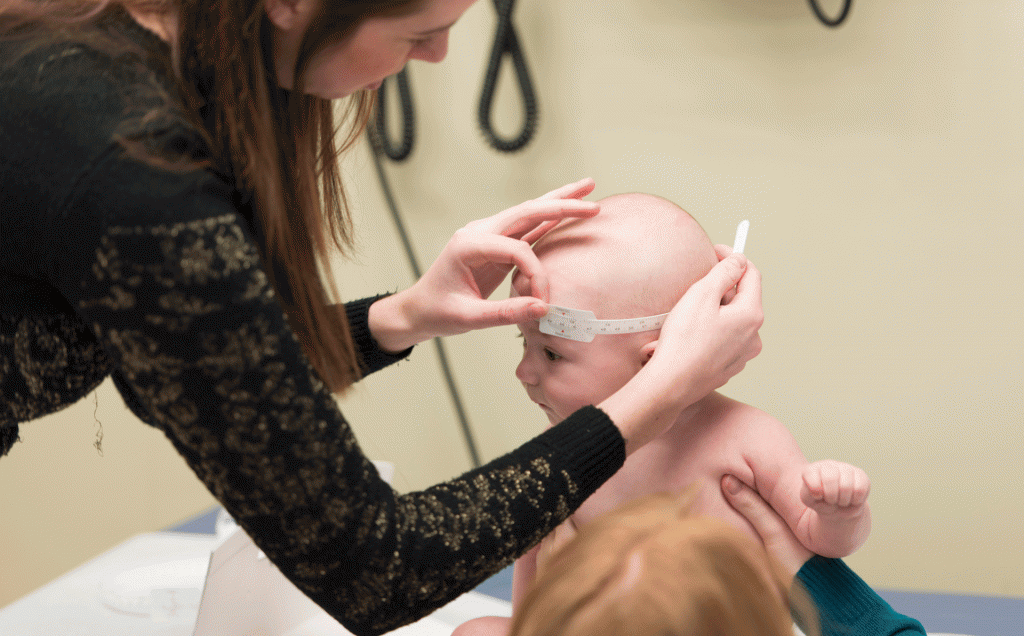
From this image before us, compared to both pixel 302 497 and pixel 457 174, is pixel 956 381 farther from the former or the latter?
pixel 302 497

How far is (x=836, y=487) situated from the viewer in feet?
2.30

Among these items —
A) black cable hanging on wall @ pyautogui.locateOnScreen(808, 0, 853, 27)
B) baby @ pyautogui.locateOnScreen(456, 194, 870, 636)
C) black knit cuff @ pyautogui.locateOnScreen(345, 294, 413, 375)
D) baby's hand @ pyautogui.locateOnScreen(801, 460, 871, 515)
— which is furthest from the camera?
black cable hanging on wall @ pyautogui.locateOnScreen(808, 0, 853, 27)

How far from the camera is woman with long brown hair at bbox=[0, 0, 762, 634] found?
1.65 ft

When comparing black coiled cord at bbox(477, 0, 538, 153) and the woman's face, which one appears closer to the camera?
the woman's face

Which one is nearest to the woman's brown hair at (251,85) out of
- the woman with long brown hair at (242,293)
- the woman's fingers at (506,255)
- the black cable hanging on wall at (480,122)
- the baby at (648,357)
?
the woman with long brown hair at (242,293)

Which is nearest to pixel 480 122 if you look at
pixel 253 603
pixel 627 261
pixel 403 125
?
pixel 403 125

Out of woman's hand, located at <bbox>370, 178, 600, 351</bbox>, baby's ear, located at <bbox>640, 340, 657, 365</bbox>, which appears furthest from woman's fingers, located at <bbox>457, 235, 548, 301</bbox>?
baby's ear, located at <bbox>640, 340, 657, 365</bbox>

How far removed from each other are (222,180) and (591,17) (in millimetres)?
1099

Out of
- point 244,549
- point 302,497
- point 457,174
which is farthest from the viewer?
point 457,174

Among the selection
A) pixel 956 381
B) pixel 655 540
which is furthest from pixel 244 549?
pixel 956 381

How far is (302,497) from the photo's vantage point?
1.79ft

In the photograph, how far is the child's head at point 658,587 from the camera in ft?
1.34

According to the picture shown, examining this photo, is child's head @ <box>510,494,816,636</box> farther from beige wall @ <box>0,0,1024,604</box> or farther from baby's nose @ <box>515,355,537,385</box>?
beige wall @ <box>0,0,1024,604</box>

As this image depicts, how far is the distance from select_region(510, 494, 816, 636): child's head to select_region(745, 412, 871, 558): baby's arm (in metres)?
0.28
